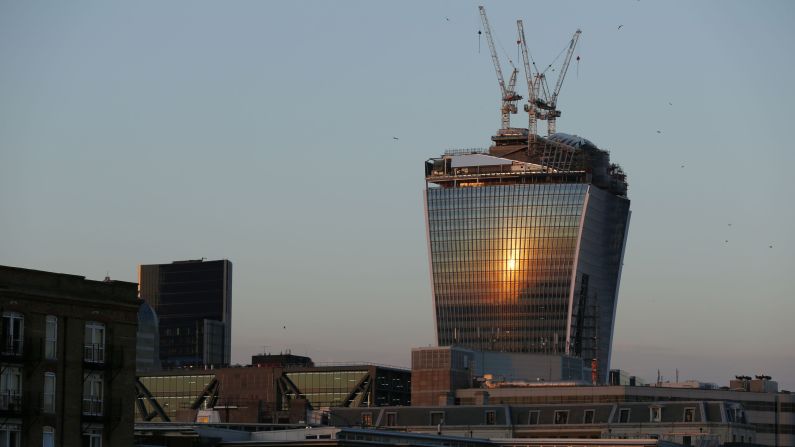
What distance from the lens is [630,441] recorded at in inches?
7032

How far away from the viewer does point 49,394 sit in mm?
122875

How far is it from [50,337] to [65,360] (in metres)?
1.93

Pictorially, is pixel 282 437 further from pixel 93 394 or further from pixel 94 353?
pixel 94 353

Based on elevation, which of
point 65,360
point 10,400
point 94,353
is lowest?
point 10,400

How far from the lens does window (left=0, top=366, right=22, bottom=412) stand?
120m

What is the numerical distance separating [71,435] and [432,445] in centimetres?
4699

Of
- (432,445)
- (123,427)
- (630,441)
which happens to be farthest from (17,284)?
(630,441)

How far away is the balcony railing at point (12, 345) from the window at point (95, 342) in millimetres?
5586

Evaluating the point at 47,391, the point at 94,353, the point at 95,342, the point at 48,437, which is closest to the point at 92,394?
the point at 94,353

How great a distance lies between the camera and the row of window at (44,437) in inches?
4715

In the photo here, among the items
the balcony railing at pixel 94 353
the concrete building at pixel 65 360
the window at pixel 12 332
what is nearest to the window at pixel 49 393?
the concrete building at pixel 65 360

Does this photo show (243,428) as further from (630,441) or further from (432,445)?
(630,441)

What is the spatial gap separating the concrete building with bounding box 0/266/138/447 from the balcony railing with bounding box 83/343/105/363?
66mm

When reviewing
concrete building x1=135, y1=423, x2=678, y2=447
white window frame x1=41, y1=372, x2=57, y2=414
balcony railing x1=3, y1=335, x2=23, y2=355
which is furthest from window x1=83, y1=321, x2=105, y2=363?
concrete building x1=135, y1=423, x2=678, y2=447
